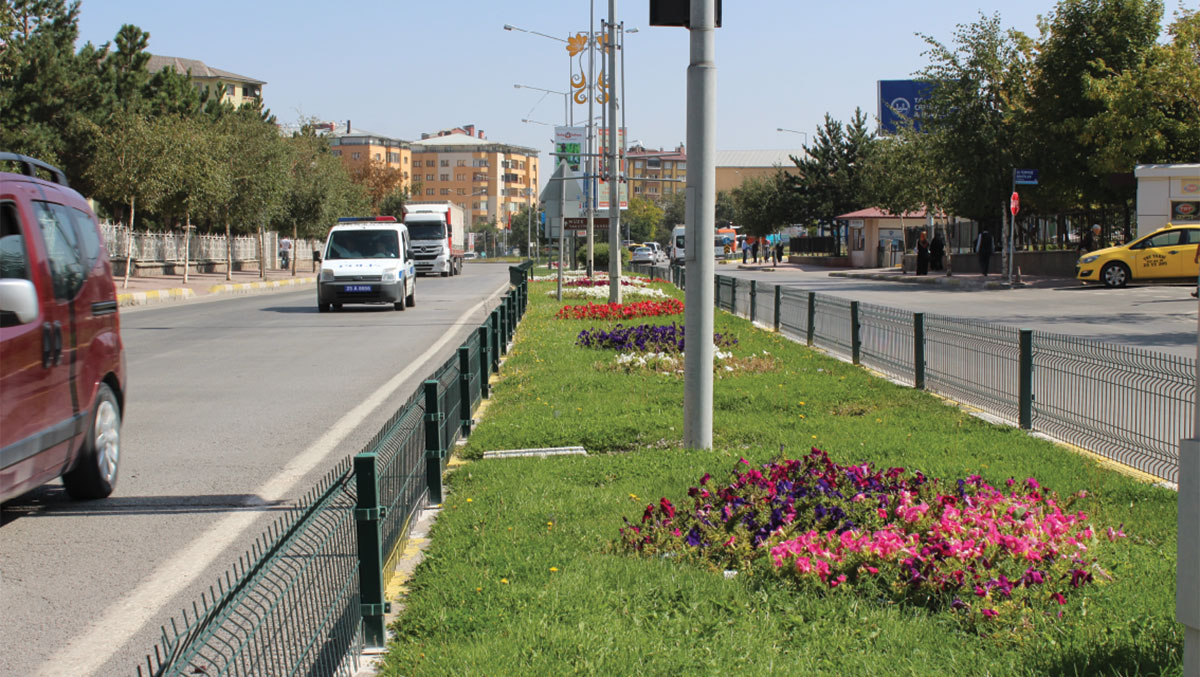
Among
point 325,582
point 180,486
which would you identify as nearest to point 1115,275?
point 180,486

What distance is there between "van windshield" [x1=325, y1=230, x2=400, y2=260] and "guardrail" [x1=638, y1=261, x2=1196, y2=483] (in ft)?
51.6

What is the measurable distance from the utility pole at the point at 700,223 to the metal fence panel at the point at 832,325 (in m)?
6.97

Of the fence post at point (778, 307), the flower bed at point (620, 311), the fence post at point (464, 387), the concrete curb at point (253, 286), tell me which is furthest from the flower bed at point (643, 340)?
the concrete curb at point (253, 286)

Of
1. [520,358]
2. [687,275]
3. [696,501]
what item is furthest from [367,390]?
[696,501]

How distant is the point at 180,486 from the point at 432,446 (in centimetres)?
199

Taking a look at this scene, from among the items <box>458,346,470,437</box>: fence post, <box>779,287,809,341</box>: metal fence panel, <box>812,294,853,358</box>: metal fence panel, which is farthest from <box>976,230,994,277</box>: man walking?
<box>458,346,470,437</box>: fence post

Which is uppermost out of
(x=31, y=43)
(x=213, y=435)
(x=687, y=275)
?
(x=31, y=43)

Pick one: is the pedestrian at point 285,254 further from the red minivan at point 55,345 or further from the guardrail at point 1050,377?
the red minivan at point 55,345

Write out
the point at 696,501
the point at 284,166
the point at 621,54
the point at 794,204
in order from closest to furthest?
the point at 696,501
the point at 621,54
the point at 284,166
the point at 794,204

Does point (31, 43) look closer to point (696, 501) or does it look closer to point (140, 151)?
point (140, 151)

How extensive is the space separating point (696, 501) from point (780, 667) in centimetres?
189

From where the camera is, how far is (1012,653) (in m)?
4.00

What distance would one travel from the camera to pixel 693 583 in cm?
481

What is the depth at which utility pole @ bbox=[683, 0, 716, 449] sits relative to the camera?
765 centimetres
